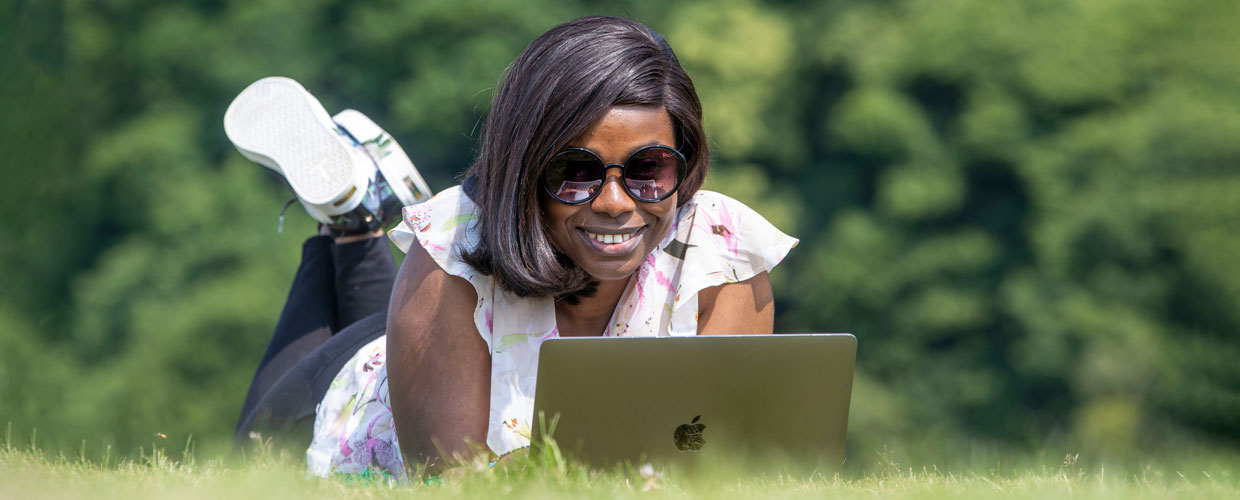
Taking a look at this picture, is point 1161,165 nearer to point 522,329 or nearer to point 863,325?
point 863,325

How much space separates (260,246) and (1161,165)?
11054 millimetres

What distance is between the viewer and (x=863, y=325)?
639 inches

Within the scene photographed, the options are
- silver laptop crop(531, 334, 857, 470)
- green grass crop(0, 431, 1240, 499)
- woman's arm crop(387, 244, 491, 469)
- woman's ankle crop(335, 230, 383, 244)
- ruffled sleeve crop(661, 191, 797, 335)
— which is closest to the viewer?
green grass crop(0, 431, 1240, 499)

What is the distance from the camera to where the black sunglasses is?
8.04ft

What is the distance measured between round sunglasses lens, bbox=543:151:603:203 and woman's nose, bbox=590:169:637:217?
2cm

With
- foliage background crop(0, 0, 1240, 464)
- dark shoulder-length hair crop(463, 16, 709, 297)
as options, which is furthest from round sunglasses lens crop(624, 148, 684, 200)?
foliage background crop(0, 0, 1240, 464)

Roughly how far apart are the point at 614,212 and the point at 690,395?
1.49 ft

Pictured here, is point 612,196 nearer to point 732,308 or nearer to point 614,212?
point 614,212

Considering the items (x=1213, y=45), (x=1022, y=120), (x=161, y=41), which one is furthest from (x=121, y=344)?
(x=1213, y=45)

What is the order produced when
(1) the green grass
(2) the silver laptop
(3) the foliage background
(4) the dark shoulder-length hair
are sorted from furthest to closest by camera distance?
1. (3) the foliage background
2. (4) the dark shoulder-length hair
3. (2) the silver laptop
4. (1) the green grass

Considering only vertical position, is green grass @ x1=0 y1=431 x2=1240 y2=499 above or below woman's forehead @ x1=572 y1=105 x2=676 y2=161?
below

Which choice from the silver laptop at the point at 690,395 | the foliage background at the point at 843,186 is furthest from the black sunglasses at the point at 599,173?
the foliage background at the point at 843,186

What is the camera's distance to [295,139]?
403cm

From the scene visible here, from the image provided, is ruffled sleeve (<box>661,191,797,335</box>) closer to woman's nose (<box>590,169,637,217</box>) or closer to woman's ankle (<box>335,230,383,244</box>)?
woman's nose (<box>590,169,637,217</box>)
